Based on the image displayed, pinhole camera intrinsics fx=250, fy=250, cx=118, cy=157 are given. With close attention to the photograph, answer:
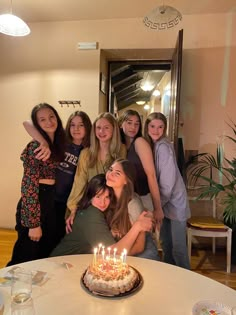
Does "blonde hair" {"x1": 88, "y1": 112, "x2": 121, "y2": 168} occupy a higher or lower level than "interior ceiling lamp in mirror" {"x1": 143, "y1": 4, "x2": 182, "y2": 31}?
lower

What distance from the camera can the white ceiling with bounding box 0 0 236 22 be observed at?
2.75 metres

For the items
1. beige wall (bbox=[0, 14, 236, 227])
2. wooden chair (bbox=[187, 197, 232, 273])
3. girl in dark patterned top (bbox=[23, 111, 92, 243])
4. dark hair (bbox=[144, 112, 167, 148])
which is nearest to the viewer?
girl in dark patterned top (bbox=[23, 111, 92, 243])

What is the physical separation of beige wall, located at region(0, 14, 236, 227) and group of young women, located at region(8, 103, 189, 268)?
123 cm

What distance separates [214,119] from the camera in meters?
3.05

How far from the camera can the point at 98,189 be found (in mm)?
1573

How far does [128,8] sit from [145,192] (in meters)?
2.20

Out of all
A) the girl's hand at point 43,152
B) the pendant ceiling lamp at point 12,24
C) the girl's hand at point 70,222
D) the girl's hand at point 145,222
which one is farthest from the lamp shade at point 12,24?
the girl's hand at point 145,222

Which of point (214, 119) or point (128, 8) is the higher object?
point (128, 8)

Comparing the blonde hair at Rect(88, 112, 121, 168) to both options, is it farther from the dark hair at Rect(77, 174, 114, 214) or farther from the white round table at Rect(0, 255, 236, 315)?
the white round table at Rect(0, 255, 236, 315)

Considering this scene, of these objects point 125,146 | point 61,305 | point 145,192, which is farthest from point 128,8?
point 61,305

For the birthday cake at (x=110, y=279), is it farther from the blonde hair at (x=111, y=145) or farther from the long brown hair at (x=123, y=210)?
the blonde hair at (x=111, y=145)

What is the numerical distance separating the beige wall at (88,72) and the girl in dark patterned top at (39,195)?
4.80 feet

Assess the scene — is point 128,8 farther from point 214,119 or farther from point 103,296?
point 103,296

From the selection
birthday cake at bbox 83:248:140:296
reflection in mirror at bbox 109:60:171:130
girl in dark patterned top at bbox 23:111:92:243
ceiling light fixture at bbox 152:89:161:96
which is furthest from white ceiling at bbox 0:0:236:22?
birthday cake at bbox 83:248:140:296
